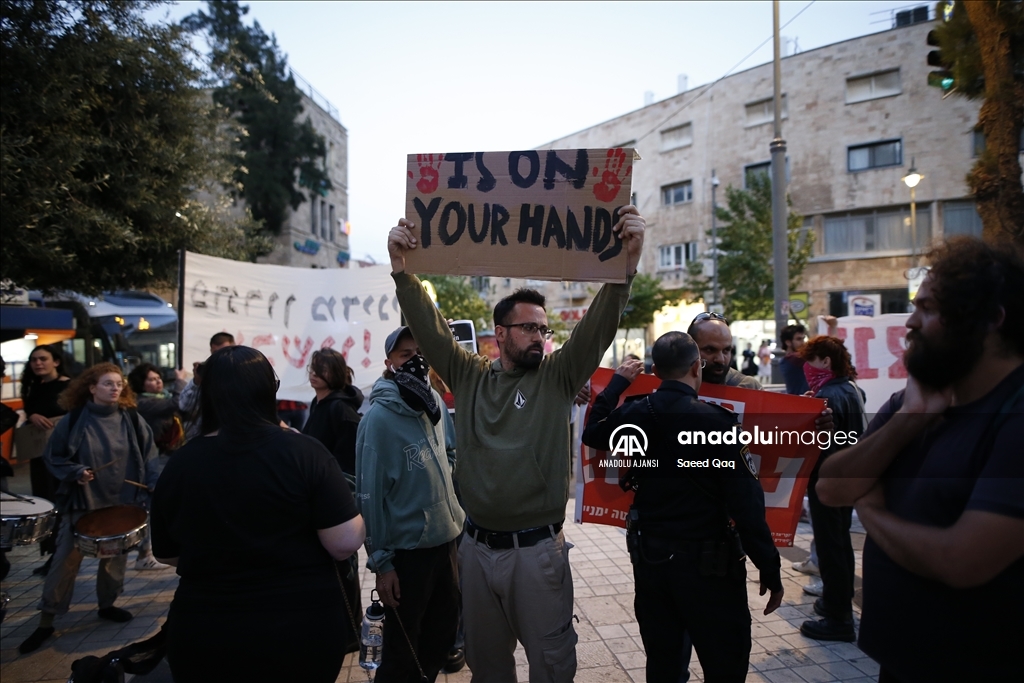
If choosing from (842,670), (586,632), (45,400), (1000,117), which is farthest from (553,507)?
(45,400)

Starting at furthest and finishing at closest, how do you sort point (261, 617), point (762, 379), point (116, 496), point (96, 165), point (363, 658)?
1. point (762, 379)
2. point (96, 165)
3. point (116, 496)
4. point (363, 658)
5. point (261, 617)

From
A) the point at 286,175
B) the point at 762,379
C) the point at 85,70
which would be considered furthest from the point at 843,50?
the point at 85,70

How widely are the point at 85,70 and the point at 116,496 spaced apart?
5.01m

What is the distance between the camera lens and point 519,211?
2.89 metres

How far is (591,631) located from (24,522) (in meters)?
3.74

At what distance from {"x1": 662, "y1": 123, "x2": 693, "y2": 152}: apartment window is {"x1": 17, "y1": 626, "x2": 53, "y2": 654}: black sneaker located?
36.7 meters

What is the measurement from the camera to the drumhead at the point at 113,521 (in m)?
4.43

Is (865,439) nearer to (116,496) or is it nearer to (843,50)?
(116,496)

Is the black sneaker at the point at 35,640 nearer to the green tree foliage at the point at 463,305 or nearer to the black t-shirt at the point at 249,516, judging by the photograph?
the black t-shirt at the point at 249,516

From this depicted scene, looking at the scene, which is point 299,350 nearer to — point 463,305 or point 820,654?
point 820,654

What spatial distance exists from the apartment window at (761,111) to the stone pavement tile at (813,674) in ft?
110

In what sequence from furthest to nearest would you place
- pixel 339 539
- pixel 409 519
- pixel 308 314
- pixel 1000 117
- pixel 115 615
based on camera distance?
pixel 308 314 → pixel 1000 117 → pixel 115 615 → pixel 409 519 → pixel 339 539

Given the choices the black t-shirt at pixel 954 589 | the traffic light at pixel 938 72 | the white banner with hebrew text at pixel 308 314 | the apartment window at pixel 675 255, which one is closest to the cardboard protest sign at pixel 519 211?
the black t-shirt at pixel 954 589

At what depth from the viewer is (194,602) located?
215cm
